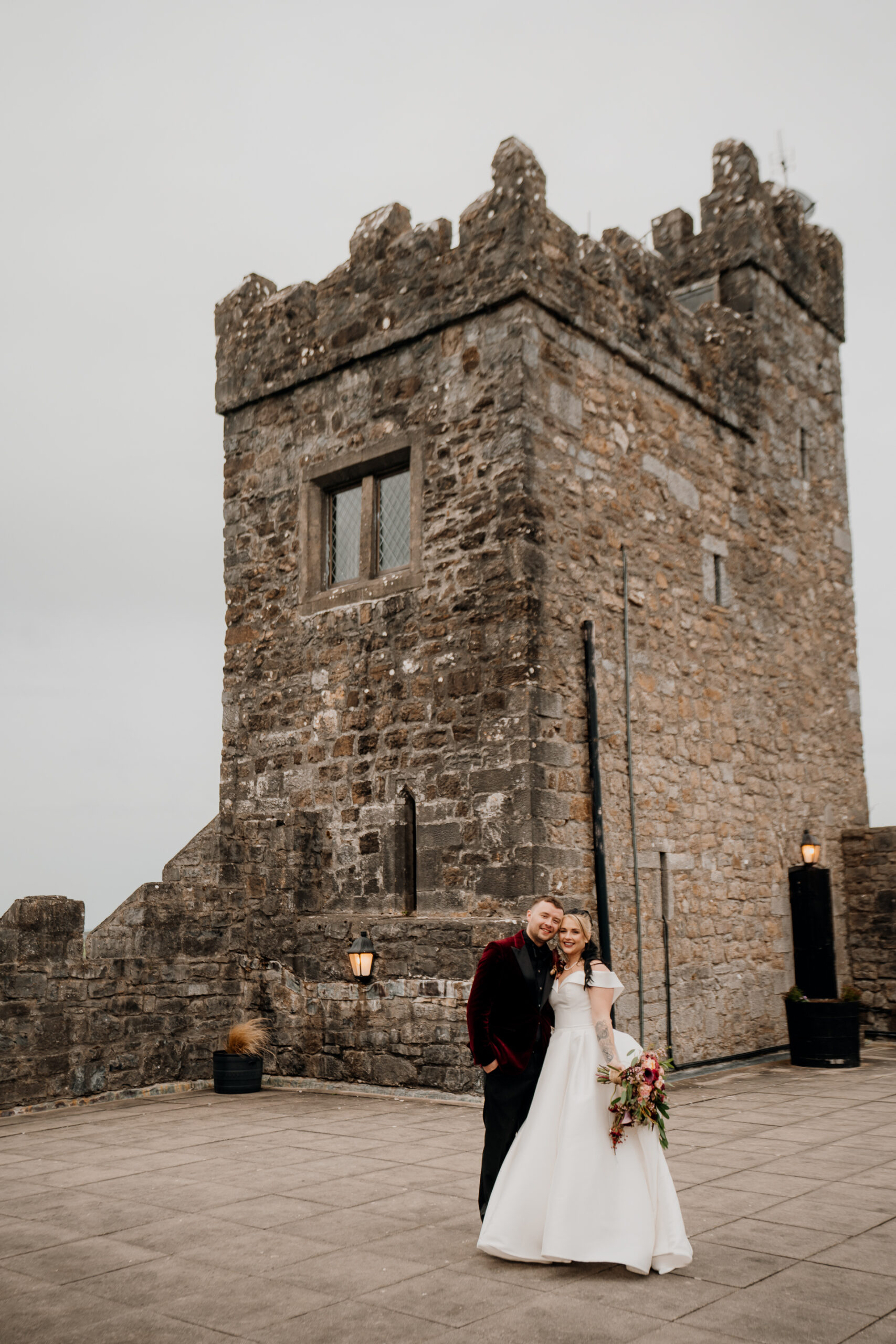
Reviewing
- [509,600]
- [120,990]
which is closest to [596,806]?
[509,600]

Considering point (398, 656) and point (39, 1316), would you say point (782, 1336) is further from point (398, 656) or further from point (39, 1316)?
point (398, 656)

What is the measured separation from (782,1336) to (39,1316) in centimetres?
219

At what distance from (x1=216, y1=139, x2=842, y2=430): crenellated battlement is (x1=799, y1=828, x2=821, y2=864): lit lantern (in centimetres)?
395

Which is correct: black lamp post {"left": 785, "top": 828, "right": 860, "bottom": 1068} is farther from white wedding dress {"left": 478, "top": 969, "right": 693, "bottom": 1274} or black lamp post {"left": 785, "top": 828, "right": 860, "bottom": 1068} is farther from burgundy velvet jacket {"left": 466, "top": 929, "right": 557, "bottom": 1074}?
white wedding dress {"left": 478, "top": 969, "right": 693, "bottom": 1274}

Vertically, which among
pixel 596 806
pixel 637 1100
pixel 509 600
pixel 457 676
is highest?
pixel 509 600

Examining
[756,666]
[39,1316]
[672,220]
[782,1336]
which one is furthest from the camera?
[672,220]

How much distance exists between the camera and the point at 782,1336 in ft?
10.4

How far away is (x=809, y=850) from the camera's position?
10.5m

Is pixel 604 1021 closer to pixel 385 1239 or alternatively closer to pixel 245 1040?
pixel 385 1239

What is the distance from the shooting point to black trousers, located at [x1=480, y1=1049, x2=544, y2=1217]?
13.9ft

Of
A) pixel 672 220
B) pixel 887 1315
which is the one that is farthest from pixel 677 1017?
pixel 672 220

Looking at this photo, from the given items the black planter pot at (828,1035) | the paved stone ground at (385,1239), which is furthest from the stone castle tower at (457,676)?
the paved stone ground at (385,1239)

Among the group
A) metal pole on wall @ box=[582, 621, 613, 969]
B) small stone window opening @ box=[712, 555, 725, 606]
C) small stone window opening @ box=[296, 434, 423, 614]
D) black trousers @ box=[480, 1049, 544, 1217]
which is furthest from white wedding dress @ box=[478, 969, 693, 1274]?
small stone window opening @ box=[712, 555, 725, 606]

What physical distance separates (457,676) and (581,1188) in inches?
184
